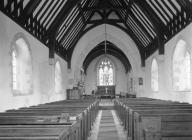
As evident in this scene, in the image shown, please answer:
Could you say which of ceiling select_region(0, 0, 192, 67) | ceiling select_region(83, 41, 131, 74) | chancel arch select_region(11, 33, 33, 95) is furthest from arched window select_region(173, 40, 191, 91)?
ceiling select_region(83, 41, 131, 74)

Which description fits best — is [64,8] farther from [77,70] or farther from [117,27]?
[77,70]

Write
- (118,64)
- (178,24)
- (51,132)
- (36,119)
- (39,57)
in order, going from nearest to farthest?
(51,132), (36,119), (178,24), (39,57), (118,64)

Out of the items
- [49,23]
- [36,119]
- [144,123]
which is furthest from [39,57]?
[144,123]

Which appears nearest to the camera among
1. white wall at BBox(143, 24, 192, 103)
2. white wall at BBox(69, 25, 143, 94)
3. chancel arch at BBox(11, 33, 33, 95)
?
chancel arch at BBox(11, 33, 33, 95)

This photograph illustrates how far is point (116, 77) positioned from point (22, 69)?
81.3ft

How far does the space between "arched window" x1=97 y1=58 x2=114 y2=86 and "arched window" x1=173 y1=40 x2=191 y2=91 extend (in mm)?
21834

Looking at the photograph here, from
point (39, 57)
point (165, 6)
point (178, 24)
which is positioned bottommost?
point (39, 57)

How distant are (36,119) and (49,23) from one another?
10.2 metres

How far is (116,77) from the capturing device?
3688cm

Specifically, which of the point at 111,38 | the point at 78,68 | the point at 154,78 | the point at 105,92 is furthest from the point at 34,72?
the point at 105,92

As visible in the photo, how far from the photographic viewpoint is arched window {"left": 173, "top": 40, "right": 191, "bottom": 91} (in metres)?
14.0

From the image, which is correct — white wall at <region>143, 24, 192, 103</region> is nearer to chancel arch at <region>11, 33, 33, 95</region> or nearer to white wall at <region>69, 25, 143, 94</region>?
white wall at <region>69, 25, 143, 94</region>

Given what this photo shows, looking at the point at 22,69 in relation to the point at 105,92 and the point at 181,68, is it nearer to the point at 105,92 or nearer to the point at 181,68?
the point at 181,68

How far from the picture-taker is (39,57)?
1456cm
